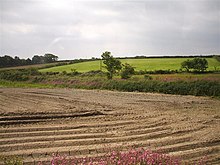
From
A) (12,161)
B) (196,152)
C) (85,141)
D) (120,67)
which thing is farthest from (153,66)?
(12,161)

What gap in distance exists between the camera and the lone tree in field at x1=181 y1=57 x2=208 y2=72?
4806cm

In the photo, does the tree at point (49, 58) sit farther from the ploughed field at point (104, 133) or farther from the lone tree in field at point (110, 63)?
the ploughed field at point (104, 133)

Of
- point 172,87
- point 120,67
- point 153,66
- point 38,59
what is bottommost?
point 172,87

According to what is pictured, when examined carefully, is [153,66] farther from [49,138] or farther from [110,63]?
[49,138]

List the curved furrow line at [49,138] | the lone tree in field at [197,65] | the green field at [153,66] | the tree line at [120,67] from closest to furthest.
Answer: the curved furrow line at [49,138]
the tree line at [120,67]
the lone tree in field at [197,65]
the green field at [153,66]

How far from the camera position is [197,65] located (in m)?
48.5

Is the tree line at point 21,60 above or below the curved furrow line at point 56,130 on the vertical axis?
above

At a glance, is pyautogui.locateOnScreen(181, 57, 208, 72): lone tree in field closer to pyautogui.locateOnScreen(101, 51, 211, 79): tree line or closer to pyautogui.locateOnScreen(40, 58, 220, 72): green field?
pyautogui.locateOnScreen(101, 51, 211, 79): tree line

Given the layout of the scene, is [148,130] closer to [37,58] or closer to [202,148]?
[202,148]

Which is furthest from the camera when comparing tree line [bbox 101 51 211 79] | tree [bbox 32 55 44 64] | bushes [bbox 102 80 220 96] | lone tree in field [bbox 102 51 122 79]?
tree [bbox 32 55 44 64]

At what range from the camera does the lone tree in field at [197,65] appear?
48.1 metres

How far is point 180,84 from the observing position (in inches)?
968

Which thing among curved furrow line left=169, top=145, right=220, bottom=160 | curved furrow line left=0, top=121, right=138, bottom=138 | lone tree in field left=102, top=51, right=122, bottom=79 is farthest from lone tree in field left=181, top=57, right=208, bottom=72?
curved furrow line left=169, top=145, right=220, bottom=160

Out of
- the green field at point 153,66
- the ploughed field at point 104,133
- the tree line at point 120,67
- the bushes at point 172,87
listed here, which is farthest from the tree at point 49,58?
the ploughed field at point 104,133
